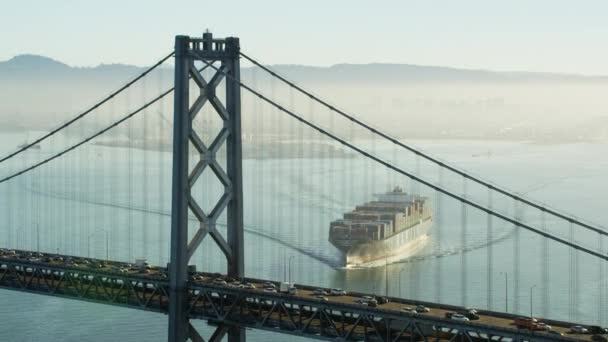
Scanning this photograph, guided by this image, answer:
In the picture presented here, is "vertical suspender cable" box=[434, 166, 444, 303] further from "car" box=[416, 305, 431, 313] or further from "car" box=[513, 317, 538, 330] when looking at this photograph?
"car" box=[513, 317, 538, 330]

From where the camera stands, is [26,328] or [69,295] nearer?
[69,295]

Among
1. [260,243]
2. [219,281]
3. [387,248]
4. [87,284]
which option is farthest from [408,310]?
[387,248]

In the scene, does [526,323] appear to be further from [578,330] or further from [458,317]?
[458,317]

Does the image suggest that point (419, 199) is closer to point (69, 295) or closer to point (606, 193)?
point (606, 193)

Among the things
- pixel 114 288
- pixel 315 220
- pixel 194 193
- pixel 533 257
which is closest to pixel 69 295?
pixel 114 288

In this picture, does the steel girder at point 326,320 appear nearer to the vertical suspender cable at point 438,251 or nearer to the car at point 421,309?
the car at point 421,309

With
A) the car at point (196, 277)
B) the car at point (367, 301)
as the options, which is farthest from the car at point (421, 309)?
the car at point (196, 277)

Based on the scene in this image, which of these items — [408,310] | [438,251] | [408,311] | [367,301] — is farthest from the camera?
[438,251]
